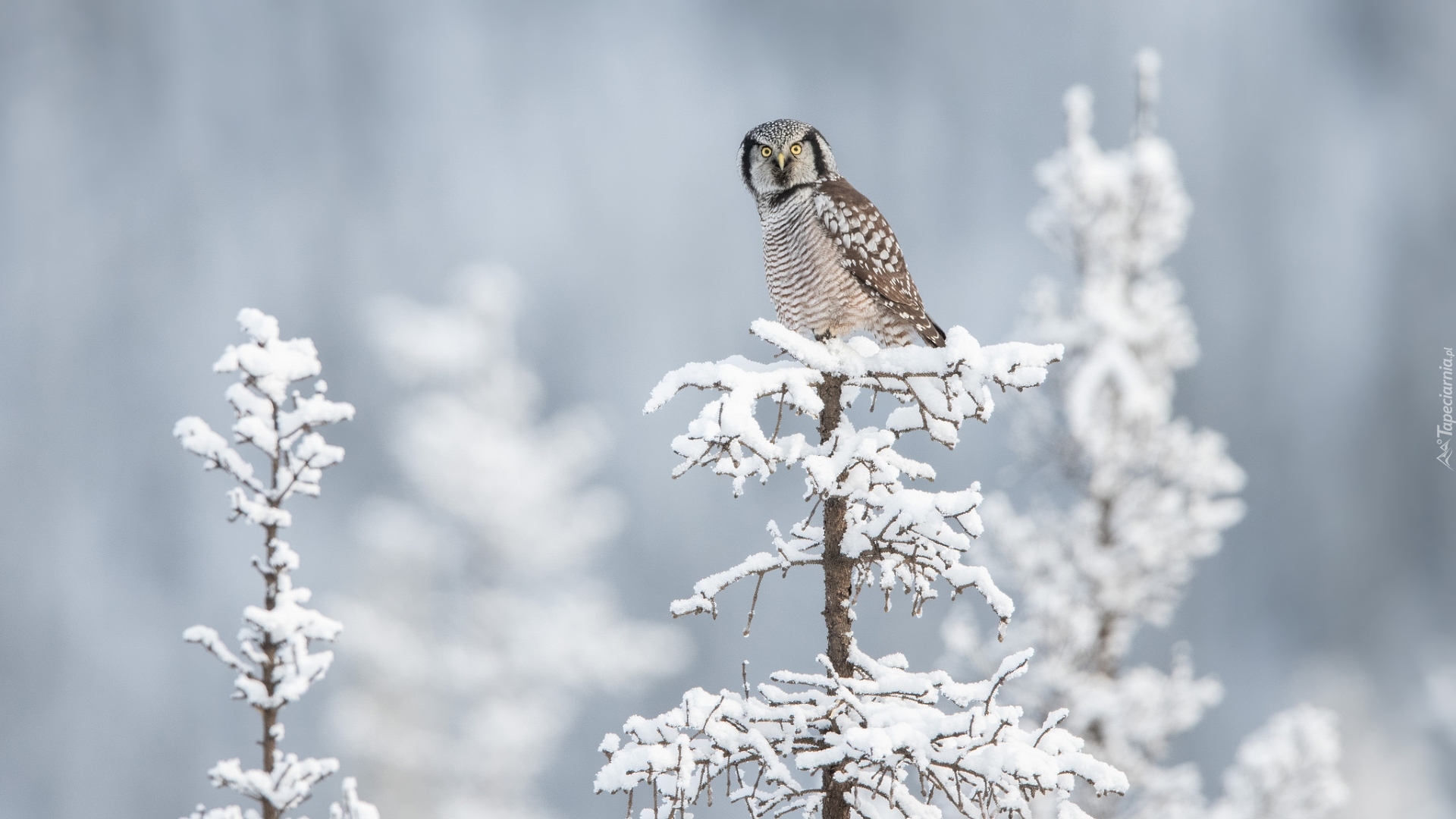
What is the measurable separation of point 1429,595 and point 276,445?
82.6 m

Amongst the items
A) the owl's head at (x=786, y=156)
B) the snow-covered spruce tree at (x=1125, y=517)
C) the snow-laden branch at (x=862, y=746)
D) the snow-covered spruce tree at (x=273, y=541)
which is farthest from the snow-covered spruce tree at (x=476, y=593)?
the snow-covered spruce tree at (x=273, y=541)

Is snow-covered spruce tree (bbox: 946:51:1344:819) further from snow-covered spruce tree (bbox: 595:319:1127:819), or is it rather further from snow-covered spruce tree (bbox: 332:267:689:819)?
snow-covered spruce tree (bbox: 332:267:689:819)

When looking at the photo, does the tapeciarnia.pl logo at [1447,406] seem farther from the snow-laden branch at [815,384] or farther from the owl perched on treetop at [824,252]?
the snow-laden branch at [815,384]

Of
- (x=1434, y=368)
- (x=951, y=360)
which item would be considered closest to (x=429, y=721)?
(x=951, y=360)

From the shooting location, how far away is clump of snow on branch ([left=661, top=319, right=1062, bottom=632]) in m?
4.04

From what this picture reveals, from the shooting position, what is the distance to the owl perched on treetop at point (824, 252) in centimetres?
616

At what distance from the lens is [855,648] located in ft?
15.1

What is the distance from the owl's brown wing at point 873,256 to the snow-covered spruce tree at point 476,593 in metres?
9.05

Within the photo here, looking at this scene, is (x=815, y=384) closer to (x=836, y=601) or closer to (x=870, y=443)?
(x=870, y=443)

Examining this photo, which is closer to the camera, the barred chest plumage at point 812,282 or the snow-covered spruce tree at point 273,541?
the snow-covered spruce tree at point 273,541

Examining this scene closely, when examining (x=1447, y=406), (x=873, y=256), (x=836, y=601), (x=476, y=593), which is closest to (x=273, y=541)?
(x=836, y=601)

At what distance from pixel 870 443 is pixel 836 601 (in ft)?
2.28

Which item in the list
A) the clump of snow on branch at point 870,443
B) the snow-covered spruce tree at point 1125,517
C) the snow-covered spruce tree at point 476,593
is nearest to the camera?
the clump of snow on branch at point 870,443

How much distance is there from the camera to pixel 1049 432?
1034cm
